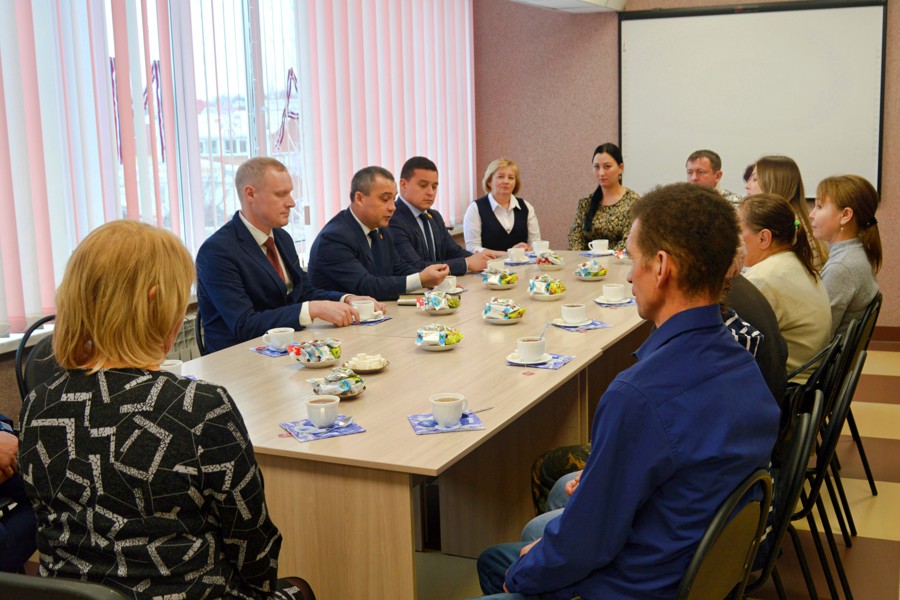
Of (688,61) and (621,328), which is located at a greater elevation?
(688,61)

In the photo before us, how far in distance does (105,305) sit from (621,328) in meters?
2.06

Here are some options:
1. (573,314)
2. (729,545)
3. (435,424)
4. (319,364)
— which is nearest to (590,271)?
(573,314)

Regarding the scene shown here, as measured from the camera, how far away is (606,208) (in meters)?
5.45

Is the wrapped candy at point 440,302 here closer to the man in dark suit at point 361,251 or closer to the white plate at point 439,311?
the white plate at point 439,311

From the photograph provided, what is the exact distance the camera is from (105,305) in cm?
139

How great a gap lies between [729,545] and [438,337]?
5.04ft

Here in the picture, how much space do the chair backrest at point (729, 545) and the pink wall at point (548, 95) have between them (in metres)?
5.44

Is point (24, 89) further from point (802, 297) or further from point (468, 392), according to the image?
point (802, 297)

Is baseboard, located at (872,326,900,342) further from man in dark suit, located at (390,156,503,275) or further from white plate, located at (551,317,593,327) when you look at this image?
white plate, located at (551,317,593,327)

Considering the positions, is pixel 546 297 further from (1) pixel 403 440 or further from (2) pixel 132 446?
(2) pixel 132 446

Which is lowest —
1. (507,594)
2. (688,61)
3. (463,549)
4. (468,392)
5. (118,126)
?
(463,549)

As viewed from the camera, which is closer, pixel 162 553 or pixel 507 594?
pixel 162 553

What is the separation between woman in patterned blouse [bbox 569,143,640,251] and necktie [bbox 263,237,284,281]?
2.42 metres

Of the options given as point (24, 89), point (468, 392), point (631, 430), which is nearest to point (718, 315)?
point (631, 430)
